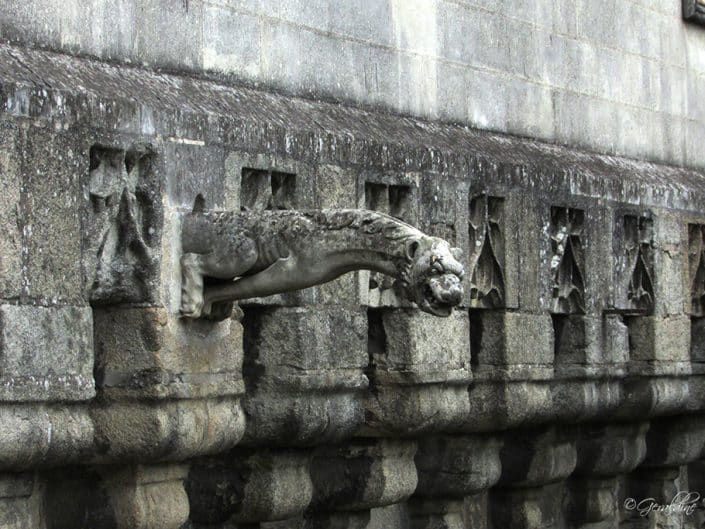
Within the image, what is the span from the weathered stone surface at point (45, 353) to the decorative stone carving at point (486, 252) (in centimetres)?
340

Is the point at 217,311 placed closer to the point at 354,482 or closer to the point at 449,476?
the point at 354,482

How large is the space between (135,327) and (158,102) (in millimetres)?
947

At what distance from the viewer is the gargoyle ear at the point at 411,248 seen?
9164 millimetres

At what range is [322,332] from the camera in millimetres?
10383

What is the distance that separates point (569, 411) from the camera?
12906 mm

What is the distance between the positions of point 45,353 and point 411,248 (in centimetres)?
155

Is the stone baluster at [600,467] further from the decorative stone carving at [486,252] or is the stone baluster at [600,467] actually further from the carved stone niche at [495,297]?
the decorative stone carving at [486,252]

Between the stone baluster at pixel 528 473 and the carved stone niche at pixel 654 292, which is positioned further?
the carved stone niche at pixel 654 292

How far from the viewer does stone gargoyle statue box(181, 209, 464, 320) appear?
925 cm

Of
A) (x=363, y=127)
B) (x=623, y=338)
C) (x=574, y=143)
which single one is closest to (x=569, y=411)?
(x=623, y=338)

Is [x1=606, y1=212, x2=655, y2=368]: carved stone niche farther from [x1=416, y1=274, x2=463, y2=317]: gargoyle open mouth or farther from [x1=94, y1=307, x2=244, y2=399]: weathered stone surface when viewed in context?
[x1=94, y1=307, x2=244, y2=399]: weathered stone surface

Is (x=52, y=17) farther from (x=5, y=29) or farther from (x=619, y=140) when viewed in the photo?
(x=619, y=140)

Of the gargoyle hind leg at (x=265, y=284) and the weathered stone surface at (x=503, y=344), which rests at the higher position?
the gargoyle hind leg at (x=265, y=284)

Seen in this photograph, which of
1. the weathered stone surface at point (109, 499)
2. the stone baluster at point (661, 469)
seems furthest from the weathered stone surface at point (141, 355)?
the stone baluster at point (661, 469)
